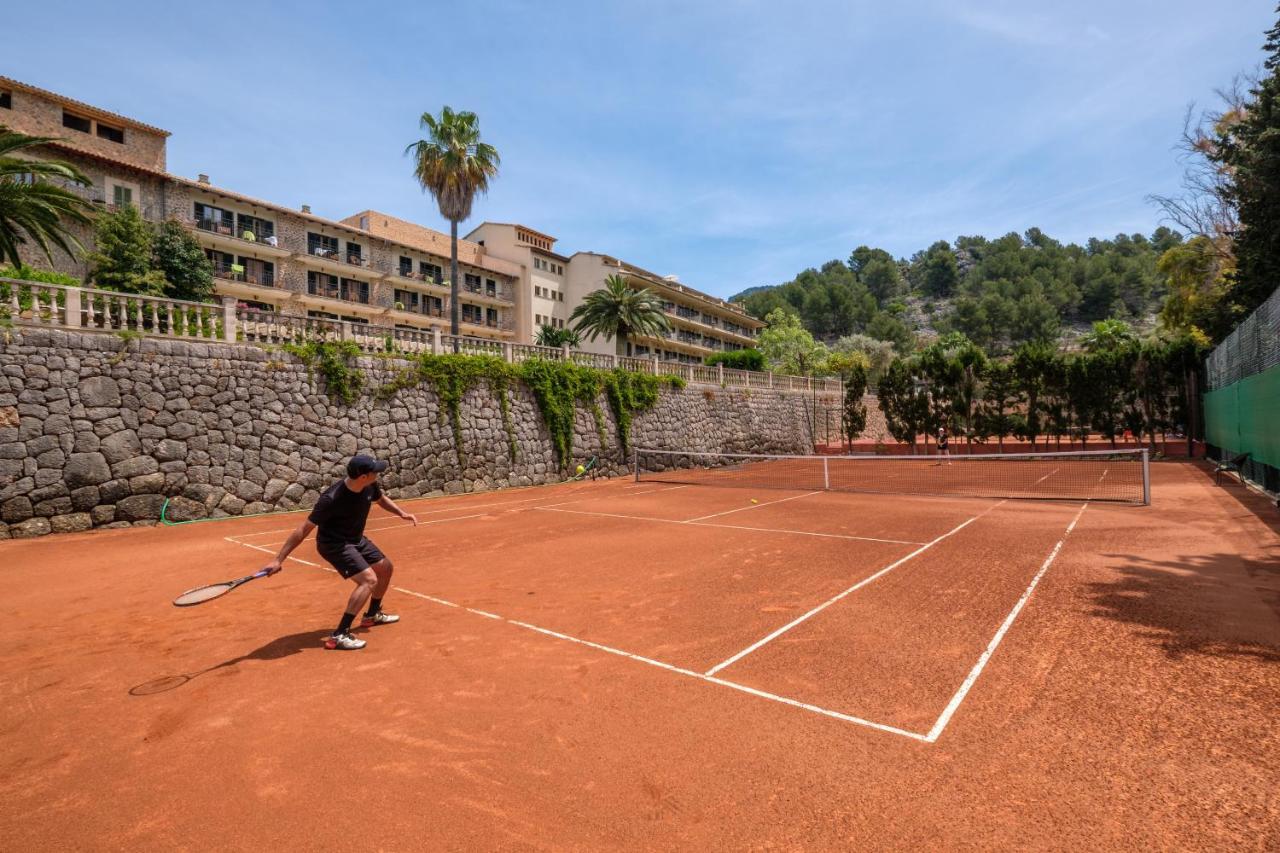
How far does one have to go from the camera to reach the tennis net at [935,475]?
17.7 m

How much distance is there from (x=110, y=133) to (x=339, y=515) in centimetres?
4622

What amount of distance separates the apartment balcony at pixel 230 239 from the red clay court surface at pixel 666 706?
117 feet

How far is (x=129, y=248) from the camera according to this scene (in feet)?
102

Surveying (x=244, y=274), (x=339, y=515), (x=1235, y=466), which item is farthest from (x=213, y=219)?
(x=1235, y=466)

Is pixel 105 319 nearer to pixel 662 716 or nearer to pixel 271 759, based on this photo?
pixel 271 759

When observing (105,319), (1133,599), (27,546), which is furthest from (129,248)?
(1133,599)

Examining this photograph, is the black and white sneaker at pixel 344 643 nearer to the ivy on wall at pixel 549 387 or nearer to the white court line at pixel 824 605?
the white court line at pixel 824 605

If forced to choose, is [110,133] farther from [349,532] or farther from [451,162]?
[349,532]

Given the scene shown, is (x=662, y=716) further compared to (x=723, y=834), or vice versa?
(x=662, y=716)

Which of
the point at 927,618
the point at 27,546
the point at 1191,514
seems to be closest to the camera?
the point at 927,618

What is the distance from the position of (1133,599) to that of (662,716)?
20.1ft

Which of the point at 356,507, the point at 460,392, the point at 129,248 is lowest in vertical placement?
the point at 356,507

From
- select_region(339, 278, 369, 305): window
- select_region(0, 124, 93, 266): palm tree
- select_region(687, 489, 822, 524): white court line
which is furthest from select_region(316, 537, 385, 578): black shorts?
select_region(339, 278, 369, 305): window

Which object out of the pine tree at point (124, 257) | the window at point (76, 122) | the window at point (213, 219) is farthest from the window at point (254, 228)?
the window at point (76, 122)
